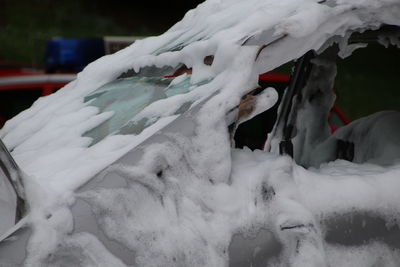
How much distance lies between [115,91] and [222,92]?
724mm

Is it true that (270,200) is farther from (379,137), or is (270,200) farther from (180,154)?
(379,137)

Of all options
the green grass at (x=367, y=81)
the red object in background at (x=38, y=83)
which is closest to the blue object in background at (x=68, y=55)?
the red object in background at (x=38, y=83)

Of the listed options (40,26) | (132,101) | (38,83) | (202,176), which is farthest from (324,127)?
(40,26)

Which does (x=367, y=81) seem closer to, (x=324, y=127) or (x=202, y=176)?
(x=324, y=127)

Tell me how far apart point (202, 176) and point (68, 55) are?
5454 millimetres

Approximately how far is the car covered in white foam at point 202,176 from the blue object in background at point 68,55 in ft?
14.8

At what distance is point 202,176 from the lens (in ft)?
6.86

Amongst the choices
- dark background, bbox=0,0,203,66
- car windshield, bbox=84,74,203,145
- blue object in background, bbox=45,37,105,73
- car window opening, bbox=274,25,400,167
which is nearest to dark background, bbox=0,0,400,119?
dark background, bbox=0,0,203,66

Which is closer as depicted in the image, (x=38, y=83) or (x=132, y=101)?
(x=132, y=101)

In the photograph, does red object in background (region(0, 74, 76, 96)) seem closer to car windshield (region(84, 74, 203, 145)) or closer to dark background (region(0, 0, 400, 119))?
car windshield (region(84, 74, 203, 145))

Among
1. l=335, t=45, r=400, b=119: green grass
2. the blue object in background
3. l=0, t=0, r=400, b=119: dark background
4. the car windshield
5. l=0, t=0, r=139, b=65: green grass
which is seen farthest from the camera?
l=0, t=0, r=139, b=65: green grass

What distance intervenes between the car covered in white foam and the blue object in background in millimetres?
4521

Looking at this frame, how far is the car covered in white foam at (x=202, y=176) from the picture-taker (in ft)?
6.26

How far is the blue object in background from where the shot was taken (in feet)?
23.7
